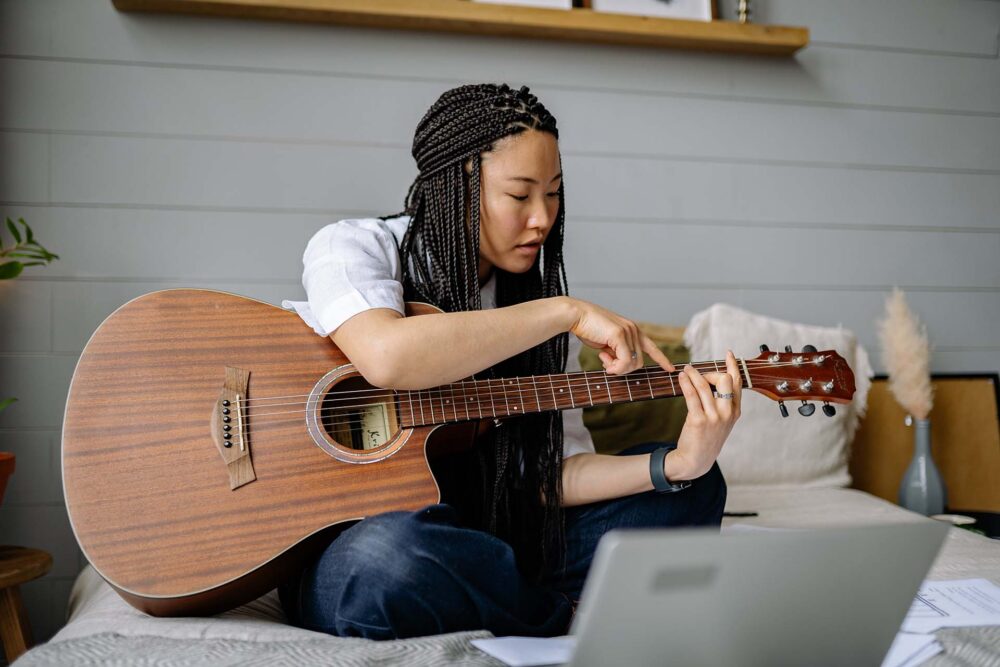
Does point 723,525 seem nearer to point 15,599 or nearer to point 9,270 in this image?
point 15,599

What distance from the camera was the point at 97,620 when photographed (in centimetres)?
116

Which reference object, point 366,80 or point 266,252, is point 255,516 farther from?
point 366,80

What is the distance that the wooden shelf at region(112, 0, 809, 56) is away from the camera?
78.0 inches

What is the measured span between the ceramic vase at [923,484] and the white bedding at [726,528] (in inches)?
7.9

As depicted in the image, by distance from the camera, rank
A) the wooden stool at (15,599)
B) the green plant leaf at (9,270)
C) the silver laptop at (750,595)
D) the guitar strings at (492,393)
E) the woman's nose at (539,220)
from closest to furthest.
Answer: the silver laptop at (750,595) < the guitar strings at (492,393) < the woman's nose at (539,220) < the wooden stool at (15,599) < the green plant leaf at (9,270)

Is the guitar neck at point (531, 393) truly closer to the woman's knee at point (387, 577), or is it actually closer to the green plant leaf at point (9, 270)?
the woman's knee at point (387, 577)

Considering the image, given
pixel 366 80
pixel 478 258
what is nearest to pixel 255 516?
pixel 478 258

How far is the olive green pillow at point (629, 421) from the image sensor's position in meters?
1.88

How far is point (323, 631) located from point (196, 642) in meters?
0.18

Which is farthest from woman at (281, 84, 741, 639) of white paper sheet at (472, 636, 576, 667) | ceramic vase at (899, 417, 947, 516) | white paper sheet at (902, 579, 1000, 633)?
ceramic vase at (899, 417, 947, 516)

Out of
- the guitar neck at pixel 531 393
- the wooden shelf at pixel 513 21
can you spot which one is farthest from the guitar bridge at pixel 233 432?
the wooden shelf at pixel 513 21

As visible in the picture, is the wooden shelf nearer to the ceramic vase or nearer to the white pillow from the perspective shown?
the white pillow

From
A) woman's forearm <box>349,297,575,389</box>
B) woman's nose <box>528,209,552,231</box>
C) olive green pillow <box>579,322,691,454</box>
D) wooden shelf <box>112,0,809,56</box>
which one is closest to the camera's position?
woman's forearm <box>349,297,575,389</box>

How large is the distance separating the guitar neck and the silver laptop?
0.55 meters
